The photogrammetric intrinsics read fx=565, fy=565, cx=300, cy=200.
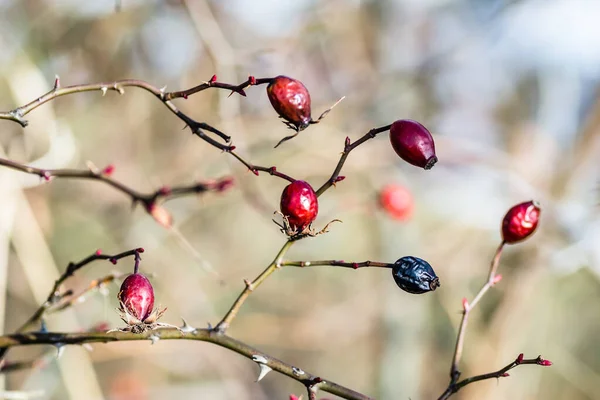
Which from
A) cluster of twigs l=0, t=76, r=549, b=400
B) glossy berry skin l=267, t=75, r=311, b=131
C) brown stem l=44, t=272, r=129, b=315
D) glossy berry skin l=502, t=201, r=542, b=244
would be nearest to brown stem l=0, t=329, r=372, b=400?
cluster of twigs l=0, t=76, r=549, b=400

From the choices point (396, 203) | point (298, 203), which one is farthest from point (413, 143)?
point (396, 203)

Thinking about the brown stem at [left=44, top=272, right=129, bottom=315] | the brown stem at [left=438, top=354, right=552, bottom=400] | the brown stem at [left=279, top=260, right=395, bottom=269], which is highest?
the brown stem at [left=44, top=272, right=129, bottom=315]

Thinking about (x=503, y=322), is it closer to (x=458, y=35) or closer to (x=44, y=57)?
(x=458, y=35)

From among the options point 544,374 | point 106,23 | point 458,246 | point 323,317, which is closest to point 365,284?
point 323,317

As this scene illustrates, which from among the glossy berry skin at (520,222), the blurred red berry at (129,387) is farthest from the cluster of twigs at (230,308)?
the blurred red berry at (129,387)

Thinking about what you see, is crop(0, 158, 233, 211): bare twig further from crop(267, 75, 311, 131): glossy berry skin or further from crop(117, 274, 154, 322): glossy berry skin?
crop(267, 75, 311, 131): glossy berry skin

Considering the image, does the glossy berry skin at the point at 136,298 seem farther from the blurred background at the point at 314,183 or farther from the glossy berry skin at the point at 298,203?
the blurred background at the point at 314,183
